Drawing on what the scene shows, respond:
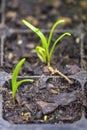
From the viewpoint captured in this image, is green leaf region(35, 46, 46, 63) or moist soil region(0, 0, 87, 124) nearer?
moist soil region(0, 0, 87, 124)

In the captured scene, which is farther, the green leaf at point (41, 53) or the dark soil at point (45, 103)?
the green leaf at point (41, 53)

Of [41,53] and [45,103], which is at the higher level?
[41,53]

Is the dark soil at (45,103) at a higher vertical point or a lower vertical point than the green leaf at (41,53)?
lower

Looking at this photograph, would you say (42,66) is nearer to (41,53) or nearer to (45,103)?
(41,53)

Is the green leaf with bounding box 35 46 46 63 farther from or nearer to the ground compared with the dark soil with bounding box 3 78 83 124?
farther from the ground

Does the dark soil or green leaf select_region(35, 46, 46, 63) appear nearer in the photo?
the dark soil

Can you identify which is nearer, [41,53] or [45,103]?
[45,103]

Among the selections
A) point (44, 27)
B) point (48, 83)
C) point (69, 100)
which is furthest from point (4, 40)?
point (69, 100)

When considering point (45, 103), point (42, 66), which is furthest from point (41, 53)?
point (45, 103)

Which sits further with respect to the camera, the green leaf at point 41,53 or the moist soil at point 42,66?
the green leaf at point 41,53
